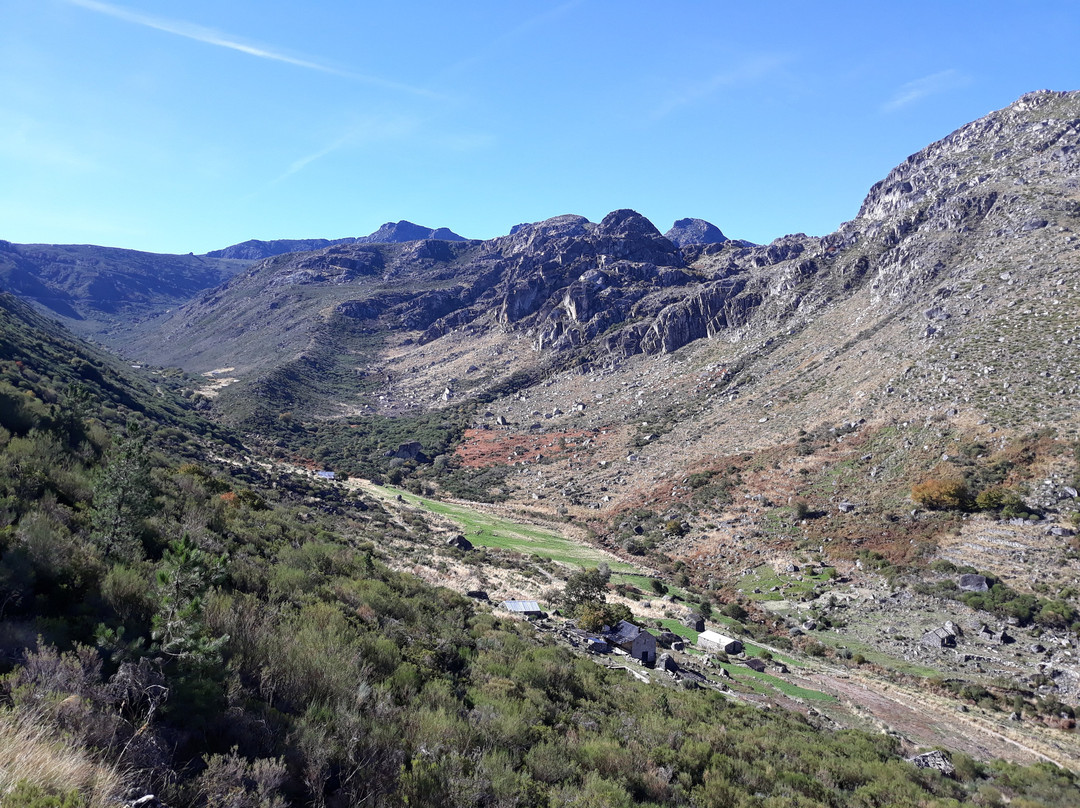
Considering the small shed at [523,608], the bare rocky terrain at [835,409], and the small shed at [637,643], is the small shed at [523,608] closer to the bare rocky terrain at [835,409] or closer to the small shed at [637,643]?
the small shed at [637,643]

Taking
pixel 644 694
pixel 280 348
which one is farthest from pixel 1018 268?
pixel 280 348

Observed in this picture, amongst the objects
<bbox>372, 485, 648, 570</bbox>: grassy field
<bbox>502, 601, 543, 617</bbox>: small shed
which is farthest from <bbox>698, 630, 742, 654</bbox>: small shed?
<bbox>372, 485, 648, 570</bbox>: grassy field

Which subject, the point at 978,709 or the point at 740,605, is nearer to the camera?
the point at 978,709

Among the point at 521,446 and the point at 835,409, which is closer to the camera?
the point at 835,409

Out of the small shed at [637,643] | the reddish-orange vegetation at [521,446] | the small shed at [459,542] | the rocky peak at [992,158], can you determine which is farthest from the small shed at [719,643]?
the rocky peak at [992,158]

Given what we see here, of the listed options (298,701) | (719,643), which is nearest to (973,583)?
(719,643)

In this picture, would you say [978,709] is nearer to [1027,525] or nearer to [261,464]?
[1027,525]

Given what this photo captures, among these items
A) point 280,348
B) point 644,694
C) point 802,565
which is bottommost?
point 802,565

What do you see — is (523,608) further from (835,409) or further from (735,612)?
(835,409)
